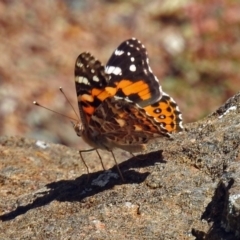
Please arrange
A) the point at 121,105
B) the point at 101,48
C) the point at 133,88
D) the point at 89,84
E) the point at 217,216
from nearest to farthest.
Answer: the point at 217,216 → the point at 121,105 → the point at 89,84 → the point at 133,88 → the point at 101,48

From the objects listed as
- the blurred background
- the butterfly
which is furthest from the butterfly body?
the blurred background

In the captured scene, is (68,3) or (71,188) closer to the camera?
(71,188)

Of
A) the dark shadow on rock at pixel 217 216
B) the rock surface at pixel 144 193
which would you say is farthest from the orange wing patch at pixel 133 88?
the dark shadow on rock at pixel 217 216

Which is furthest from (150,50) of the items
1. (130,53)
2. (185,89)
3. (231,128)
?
(231,128)

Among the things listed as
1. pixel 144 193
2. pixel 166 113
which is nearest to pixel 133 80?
pixel 166 113

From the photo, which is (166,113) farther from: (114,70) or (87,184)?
(87,184)

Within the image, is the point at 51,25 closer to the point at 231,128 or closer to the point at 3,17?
the point at 3,17
